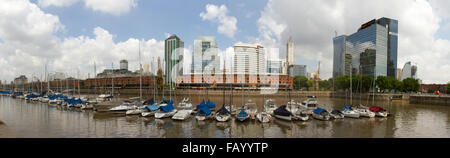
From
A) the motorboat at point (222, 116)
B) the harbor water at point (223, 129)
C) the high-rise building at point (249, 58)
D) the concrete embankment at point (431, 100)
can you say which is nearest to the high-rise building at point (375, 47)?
the concrete embankment at point (431, 100)

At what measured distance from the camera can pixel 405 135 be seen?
19.6m

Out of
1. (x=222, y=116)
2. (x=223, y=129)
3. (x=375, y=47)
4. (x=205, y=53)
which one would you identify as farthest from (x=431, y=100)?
(x=205, y=53)

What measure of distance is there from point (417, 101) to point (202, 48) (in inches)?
6302

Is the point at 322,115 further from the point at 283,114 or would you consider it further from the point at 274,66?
Answer: the point at 274,66

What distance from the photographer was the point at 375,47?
109750mm

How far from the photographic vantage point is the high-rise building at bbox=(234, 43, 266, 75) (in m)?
163

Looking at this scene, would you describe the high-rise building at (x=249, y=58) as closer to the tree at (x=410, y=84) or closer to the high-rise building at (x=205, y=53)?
the high-rise building at (x=205, y=53)

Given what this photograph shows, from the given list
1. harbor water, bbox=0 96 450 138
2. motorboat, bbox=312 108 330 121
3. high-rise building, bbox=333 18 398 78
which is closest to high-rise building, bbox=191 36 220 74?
high-rise building, bbox=333 18 398 78

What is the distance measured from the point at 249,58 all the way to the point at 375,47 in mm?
88956

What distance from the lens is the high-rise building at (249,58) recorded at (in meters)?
163

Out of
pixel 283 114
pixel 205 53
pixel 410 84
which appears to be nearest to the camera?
pixel 283 114

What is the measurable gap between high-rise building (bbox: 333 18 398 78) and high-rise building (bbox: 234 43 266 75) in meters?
62.4

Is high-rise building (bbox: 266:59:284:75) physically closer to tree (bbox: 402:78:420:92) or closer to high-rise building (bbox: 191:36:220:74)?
high-rise building (bbox: 191:36:220:74)

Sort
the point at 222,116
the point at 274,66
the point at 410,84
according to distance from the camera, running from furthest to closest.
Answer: the point at 274,66 < the point at 410,84 < the point at 222,116
